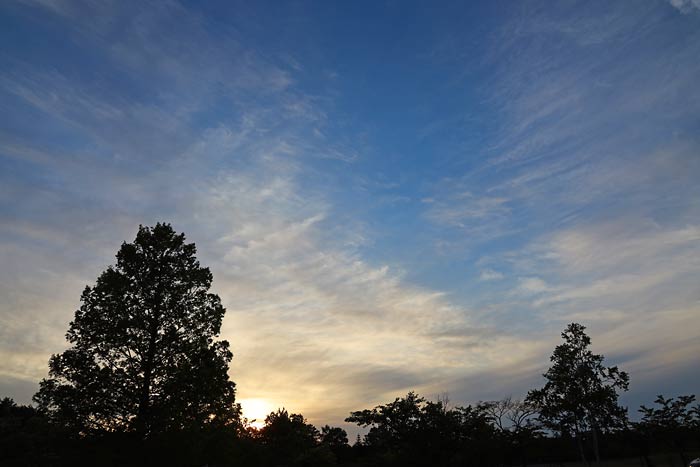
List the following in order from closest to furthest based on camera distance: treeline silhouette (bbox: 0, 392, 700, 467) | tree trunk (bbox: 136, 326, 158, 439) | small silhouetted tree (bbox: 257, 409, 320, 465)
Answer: tree trunk (bbox: 136, 326, 158, 439) → treeline silhouette (bbox: 0, 392, 700, 467) → small silhouetted tree (bbox: 257, 409, 320, 465)

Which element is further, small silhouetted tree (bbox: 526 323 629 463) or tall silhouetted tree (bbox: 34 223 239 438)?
small silhouetted tree (bbox: 526 323 629 463)

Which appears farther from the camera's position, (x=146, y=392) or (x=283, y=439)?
(x=283, y=439)

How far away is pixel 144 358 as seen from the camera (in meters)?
22.8

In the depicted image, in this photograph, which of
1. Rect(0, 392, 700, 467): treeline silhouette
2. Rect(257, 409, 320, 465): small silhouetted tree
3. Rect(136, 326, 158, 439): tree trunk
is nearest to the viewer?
Rect(136, 326, 158, 439): tree trunk

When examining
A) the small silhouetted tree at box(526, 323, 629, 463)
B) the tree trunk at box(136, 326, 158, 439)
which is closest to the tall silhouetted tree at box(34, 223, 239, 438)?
the tree trunk at box(136, 326, 158, 439)

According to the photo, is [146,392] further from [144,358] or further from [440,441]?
[440,441]

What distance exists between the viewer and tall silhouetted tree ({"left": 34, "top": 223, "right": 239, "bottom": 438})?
21.8m

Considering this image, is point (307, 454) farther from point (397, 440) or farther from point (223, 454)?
point (223, 454)

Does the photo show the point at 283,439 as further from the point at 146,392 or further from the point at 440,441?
the point at 146,392

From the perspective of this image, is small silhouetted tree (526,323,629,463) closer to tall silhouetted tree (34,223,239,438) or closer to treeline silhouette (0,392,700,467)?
treeline silhouette (0,392,700,467)

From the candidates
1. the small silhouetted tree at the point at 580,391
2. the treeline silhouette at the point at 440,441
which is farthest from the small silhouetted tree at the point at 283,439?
the small silhouetted tree at the point at 580,391

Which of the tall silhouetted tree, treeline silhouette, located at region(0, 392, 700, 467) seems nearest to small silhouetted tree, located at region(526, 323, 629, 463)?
treeline silhouette, located at region(0, 392, 700, 467)

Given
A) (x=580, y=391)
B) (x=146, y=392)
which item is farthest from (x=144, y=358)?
(x=580, y=391)

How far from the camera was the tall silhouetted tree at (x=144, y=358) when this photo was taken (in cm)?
2181
